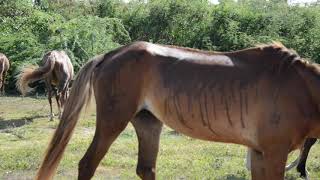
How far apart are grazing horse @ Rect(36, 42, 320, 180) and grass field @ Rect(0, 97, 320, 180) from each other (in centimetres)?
31

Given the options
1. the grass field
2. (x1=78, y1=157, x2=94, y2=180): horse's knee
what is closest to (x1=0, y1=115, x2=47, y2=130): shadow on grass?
the grass field

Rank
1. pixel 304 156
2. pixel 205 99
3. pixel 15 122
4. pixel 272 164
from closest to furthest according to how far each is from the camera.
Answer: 1. pixel 272 164
2. pixel 205 99
3. pixel 304 156
4. pixel 15 122

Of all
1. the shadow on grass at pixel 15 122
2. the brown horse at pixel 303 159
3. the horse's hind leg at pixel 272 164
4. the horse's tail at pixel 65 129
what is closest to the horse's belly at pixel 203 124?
the horse's hind leg at pixel 272 164

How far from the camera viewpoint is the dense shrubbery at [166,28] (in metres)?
14.8

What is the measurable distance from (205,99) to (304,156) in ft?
7.39

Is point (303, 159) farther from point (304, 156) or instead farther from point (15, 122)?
point (15, 122)

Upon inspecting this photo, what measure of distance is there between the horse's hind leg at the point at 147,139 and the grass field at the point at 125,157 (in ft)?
1.44

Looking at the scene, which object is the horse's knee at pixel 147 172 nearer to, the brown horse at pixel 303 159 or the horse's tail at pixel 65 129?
the horse's tail at pixel 65 129

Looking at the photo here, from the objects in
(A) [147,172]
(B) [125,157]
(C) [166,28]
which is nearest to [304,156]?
(A) [147,172]

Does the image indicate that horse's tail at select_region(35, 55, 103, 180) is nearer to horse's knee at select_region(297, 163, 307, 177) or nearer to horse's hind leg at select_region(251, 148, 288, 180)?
horse's hind leg at select_region(251, 148, 288, 180)

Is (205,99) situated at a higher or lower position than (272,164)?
higher

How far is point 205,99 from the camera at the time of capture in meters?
3.89

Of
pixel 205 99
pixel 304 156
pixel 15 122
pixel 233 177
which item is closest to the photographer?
pixel 205 99

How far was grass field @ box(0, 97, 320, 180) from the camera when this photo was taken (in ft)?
19.9
